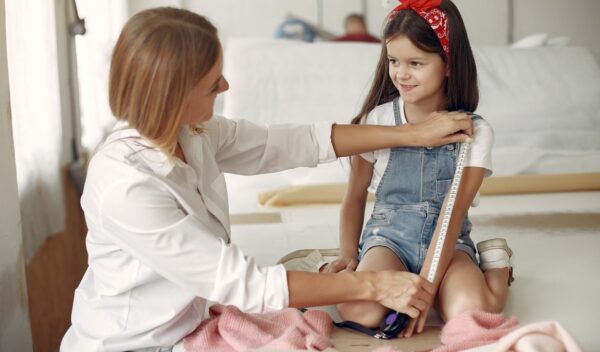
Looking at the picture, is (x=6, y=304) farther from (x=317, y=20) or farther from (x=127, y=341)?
(x=317, y=20)

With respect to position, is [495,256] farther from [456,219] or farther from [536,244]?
[536,244]

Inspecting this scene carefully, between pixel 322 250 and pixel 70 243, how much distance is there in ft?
4.26

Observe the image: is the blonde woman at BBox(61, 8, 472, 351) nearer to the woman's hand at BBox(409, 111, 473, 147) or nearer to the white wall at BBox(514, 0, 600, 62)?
the woman's hand at BBox(409, 111, 473, 147)

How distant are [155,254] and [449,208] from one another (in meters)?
0.63

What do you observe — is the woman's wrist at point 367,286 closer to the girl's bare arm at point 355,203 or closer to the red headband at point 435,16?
the girl's bare arm at point 355,203

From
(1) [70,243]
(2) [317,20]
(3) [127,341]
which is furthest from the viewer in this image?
(2) [317,20]

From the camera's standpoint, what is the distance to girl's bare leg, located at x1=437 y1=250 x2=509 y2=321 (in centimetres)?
152

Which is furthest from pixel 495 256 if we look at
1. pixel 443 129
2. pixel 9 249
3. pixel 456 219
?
pixel 9 249

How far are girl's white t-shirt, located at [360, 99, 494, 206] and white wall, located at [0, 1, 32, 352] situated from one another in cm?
76

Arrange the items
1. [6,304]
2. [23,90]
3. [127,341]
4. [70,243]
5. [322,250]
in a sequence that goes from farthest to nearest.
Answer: [70,243] → [23,90] → [322,250] → [6,304] → [127,341]

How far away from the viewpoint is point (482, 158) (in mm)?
1625

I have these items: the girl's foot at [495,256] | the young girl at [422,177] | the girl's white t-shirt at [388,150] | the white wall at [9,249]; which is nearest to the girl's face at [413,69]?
the young girl at [422,177]

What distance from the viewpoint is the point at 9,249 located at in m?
1.61

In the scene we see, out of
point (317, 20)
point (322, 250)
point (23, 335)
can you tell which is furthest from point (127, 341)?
point (317, 20)
